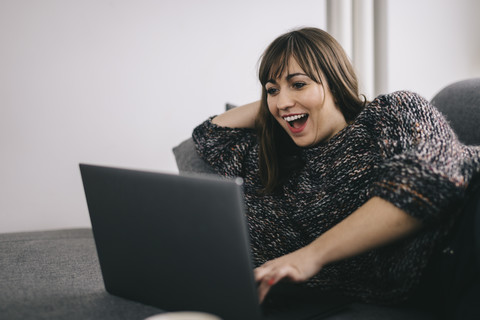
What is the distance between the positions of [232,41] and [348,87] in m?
0.94

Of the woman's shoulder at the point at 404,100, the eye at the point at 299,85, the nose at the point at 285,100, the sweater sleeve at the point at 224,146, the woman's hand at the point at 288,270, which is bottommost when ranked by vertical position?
the woman's hand at the point at 288,270

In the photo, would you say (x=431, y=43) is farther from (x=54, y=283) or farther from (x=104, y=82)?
(x=54, y=283)

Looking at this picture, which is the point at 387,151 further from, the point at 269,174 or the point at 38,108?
the point at 38,108

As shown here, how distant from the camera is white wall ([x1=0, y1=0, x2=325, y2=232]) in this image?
6.21 ft

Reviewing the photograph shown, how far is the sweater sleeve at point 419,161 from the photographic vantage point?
885 mm

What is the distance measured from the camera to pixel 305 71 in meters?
1.27

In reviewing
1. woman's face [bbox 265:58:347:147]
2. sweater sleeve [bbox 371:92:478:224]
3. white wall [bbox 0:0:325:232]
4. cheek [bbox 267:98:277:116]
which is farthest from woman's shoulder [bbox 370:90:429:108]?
white wall [bbox 0:0:325:232]

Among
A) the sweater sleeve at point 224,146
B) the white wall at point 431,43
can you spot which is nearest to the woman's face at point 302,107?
the sweater sleeve at point 224,146

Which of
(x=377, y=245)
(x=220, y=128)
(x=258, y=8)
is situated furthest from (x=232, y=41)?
(x=377, y=245)

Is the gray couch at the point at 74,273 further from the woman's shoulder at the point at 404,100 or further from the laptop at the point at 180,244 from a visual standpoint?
the woman's shoulder at the point at 404,100

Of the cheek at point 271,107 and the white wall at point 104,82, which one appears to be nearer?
the cheek at point 271,107

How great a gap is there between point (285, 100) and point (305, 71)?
89 millimetres

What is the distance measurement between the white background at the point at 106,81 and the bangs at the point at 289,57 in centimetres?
84

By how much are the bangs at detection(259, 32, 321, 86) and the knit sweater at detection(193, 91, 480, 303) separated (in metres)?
0.19
